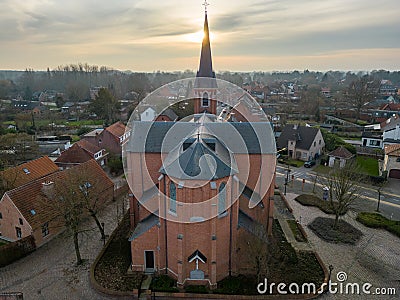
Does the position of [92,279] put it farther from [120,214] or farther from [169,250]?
[120,214]

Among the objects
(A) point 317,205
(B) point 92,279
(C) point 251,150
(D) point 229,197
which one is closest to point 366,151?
(A) point 317,205

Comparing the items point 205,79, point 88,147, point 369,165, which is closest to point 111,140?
point 88,147

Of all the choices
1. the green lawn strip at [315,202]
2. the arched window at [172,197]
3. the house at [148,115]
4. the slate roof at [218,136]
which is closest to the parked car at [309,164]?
the green lawn strip at [315,202]

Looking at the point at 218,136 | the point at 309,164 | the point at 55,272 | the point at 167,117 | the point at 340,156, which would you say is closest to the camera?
the point at 55,272

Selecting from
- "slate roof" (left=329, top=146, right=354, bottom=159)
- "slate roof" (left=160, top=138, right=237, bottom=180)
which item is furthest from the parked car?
"slate roof" (left=160, top=138, right=237, bottom=180)

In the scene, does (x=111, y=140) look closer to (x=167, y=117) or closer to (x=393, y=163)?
(x=167, y=117)

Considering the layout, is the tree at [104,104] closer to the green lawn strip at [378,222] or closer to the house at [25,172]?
the house at [25,172]
